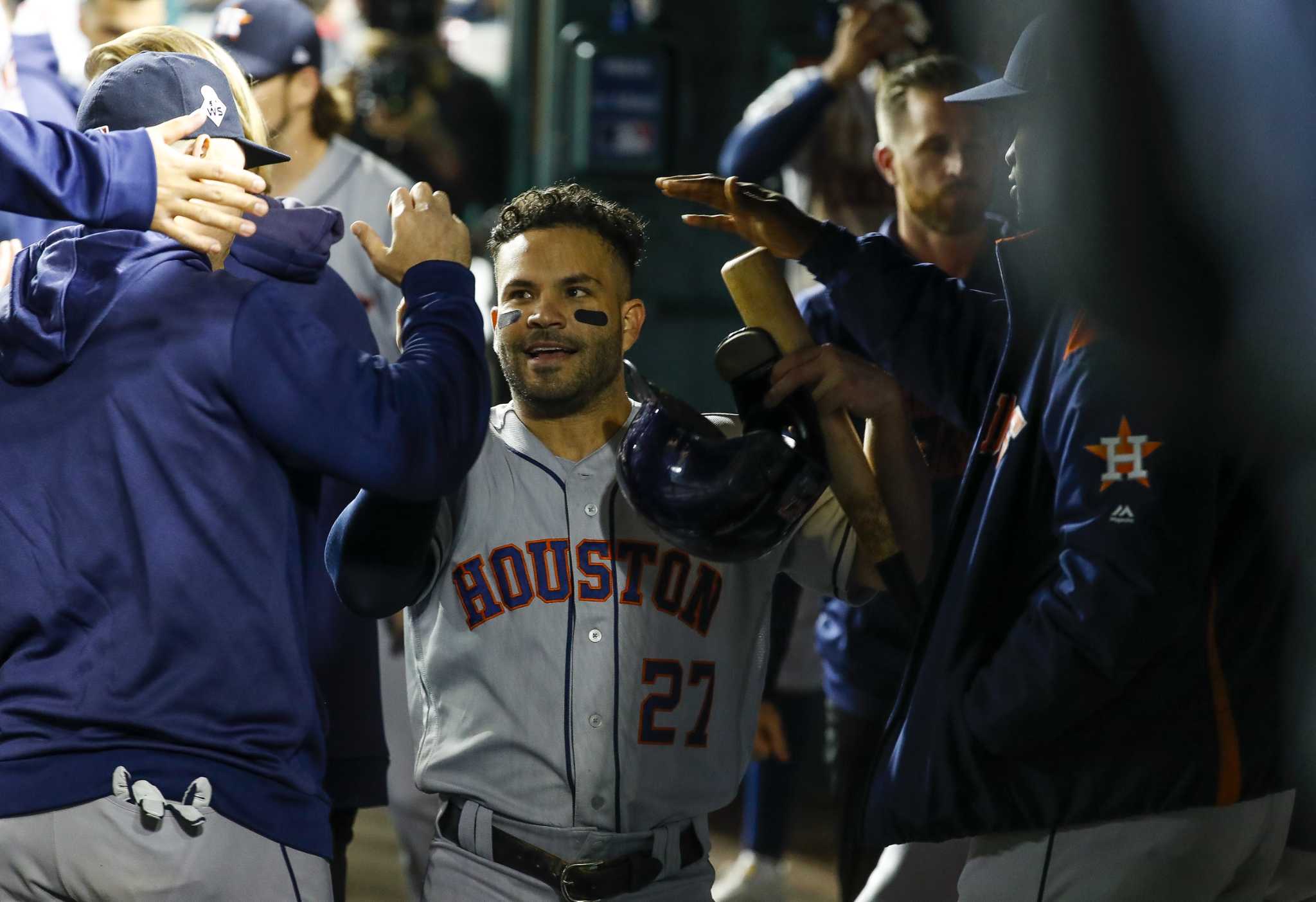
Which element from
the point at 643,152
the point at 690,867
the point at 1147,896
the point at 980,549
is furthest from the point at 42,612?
the point at 643,152

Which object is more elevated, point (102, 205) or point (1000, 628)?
point (102, 205)

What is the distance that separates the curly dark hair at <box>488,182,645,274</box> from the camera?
235 cm

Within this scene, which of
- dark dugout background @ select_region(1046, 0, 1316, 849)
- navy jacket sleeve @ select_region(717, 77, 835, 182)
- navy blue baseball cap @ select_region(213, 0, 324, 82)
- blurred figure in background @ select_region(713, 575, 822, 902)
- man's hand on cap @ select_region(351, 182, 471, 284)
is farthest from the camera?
navy jacket sleeve @ select_region(717, 77, 835, 182)

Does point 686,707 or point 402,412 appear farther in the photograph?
point 686,707

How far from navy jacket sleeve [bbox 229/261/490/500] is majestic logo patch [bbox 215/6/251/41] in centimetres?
178

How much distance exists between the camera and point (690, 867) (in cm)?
222

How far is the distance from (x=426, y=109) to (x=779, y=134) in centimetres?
216

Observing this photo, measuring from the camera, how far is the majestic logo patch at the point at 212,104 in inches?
76.6

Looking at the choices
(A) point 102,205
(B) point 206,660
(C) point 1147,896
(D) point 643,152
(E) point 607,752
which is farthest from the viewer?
(D) point 643,152

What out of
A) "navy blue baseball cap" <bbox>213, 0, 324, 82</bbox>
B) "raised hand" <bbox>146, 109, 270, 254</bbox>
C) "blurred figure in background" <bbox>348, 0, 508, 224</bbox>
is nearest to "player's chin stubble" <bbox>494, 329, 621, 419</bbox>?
"raised hand" <bbox>146, 109, 270, 254</bbox>

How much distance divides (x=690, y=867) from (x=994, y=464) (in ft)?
2.29

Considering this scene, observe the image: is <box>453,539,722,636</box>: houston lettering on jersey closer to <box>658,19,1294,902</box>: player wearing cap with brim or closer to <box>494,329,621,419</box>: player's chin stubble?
<box>494,329,621,419</box>: player's chin stubble

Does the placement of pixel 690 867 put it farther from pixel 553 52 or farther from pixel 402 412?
pixel 553 52

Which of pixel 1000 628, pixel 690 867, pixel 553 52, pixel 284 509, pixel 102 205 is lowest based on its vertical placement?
pixel 690 867
